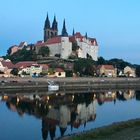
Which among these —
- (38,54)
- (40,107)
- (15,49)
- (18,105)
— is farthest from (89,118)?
(15,49)

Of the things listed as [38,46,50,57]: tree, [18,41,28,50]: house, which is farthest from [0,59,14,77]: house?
A: [18,41,28,50]: house

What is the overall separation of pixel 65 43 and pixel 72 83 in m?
30.8

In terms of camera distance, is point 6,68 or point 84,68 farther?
point 84,68

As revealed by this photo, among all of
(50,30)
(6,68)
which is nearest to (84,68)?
(6,68)

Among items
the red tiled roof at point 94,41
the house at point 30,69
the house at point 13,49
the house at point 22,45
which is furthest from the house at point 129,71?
the house at point 13,49

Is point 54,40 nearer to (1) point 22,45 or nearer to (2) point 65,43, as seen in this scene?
(2) point 65,43

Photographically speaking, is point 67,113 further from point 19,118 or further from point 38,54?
point 38,54

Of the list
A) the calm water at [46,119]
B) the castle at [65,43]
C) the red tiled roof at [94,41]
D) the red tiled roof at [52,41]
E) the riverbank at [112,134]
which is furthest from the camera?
the red tiled roof at [94,41]

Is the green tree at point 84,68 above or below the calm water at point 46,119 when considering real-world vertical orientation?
above

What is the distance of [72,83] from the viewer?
78688 mm

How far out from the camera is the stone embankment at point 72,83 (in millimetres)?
67625

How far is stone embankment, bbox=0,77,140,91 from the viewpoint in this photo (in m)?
67.6

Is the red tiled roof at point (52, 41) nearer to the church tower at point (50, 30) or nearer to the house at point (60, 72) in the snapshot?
the church tower at point (50, 30)

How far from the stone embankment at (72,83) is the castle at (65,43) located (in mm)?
21667
